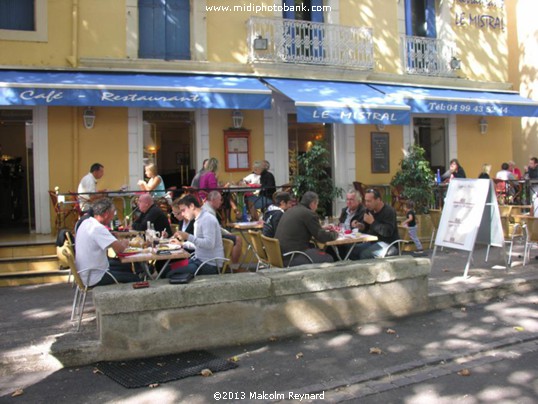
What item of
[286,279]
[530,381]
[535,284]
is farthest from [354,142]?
[530,381]

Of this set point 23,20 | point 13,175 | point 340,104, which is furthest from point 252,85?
point 13,175

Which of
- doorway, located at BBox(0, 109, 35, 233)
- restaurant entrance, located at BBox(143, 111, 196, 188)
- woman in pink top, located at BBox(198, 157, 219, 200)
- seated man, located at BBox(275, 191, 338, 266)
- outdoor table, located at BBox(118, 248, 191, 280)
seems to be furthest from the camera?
doorway, located at BBox(0, 109, 35, 233)

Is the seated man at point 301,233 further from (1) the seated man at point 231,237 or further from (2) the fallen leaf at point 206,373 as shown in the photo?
(2) the fallen leaf at point 206,373

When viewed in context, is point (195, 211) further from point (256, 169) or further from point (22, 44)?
point (22, 44)

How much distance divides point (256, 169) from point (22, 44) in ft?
15.4

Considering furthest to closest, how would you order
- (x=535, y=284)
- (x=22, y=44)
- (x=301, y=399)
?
(x=22, y=44)
(x=535, y=284)
(x=301, y=399)

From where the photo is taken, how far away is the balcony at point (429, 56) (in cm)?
1277

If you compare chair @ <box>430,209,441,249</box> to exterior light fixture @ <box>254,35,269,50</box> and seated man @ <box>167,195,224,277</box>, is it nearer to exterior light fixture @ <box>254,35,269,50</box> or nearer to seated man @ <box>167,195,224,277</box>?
exterior light fixture @ <box>254,35,269,50</box>

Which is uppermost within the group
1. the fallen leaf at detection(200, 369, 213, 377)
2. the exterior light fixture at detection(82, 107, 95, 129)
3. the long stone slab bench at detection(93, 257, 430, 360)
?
the exterior light fixture at detection(82, 107, 95, 129)

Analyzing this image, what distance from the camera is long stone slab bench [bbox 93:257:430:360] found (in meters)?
4.80

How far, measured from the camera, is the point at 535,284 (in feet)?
23.8

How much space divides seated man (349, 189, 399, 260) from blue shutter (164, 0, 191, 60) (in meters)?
5.57

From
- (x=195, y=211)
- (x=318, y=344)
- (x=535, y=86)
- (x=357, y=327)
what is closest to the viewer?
(x=318, y=344)

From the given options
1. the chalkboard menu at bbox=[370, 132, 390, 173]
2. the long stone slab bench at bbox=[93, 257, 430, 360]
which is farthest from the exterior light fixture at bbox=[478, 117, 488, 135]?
the long stone slab bench at bbox=[93, 257, 430, 360]
